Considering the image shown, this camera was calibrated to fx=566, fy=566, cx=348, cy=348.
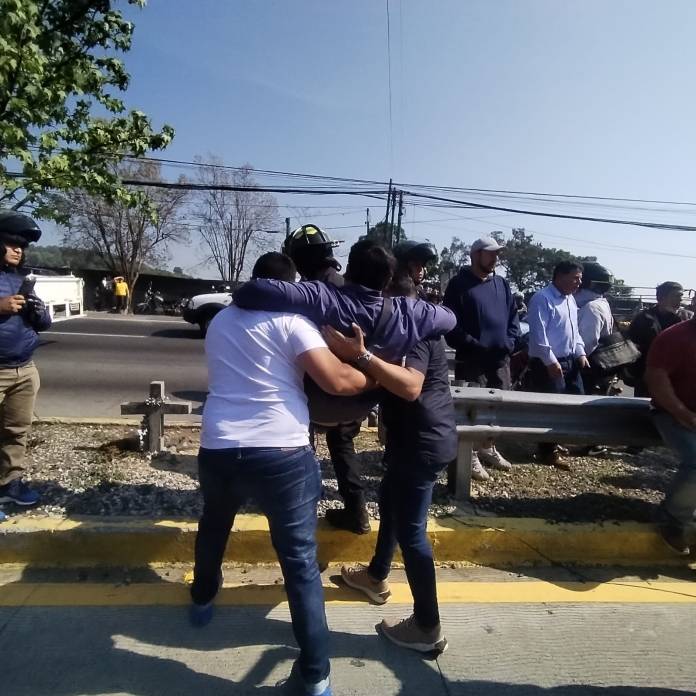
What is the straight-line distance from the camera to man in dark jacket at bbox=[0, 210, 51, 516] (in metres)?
3.26

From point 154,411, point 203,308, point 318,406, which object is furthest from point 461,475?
point 203,308

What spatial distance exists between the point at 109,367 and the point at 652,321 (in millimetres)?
A: 8856

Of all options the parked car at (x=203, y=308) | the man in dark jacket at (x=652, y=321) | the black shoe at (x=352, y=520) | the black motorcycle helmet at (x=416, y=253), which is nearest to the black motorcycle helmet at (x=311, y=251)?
the black motorcycle helmet at (x=416, y=253)

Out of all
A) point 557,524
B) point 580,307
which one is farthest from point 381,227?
point 557,524

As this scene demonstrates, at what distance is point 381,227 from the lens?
93.5ft

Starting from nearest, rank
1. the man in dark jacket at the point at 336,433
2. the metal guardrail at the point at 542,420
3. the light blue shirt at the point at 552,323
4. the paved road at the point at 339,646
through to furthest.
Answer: the paved road at the point at 339,646
the man in dark jacket at the point at 336,433
the metal guardrail at the point at 542,420
the light blue shirt at the point at 552,323

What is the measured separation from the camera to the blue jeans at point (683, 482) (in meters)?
3.39

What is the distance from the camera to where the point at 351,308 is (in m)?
2.29

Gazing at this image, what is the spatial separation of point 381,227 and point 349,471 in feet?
85.8

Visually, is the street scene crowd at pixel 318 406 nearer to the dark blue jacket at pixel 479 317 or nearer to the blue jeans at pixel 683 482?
the blue jeans at pixel 683 482

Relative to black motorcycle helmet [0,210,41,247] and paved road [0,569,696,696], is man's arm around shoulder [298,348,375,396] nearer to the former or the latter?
paved road [0,569,696,696]

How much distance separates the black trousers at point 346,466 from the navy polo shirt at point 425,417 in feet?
2.41

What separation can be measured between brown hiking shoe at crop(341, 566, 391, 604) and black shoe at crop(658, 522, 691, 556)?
1829mm

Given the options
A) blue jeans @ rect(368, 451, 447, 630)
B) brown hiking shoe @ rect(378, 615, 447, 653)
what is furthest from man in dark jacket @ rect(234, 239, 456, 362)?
brown hiking shoe @ rect(378, 615, 447, 653)
